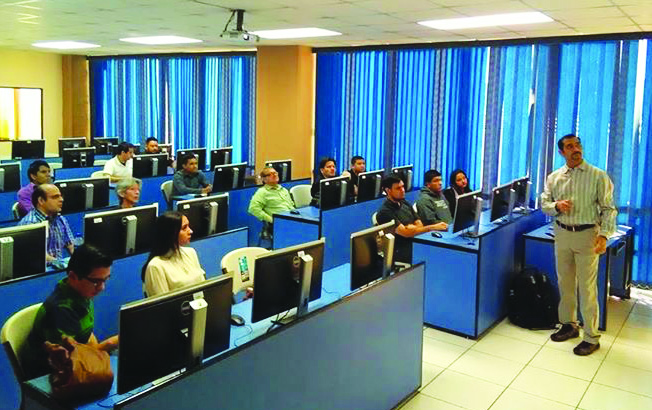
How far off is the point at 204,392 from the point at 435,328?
3.35 meters

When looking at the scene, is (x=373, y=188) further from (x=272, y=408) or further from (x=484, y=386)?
(x=272, y=408)

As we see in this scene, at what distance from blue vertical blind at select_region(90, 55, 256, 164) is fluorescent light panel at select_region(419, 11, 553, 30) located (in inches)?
171

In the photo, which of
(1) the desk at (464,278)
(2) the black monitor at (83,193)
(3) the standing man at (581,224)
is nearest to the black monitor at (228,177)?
(2) the black monitor at (83,193)

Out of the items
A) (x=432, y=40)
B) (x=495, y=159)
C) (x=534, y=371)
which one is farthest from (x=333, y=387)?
(x=432, y=40)

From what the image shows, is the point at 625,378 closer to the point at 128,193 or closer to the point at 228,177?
the point at 128,193

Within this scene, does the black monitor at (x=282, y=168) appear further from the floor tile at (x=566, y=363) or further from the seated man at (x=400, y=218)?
the floor tile at (x=566, y=363)

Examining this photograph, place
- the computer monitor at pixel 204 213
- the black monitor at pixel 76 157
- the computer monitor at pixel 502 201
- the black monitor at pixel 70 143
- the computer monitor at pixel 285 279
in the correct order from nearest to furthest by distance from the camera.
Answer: the computer monitor at pixel 285 279
the computer monitor at pixel 204 213
the computer monitor at pixel 502 201
the black monitor at pixel 76 157
the black monitor at pixel 70 143

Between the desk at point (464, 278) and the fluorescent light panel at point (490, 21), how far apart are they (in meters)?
1.92

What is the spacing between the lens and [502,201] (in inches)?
226

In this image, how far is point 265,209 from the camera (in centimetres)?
693

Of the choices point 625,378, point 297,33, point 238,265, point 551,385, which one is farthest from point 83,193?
point 625,378

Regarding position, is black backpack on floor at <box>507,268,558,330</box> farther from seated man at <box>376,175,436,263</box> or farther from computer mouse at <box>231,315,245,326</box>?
computer mouse at <box>231,315,245,326</box>

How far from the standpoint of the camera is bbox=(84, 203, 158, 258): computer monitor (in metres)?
4.20

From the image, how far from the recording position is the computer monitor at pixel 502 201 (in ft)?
18.5
